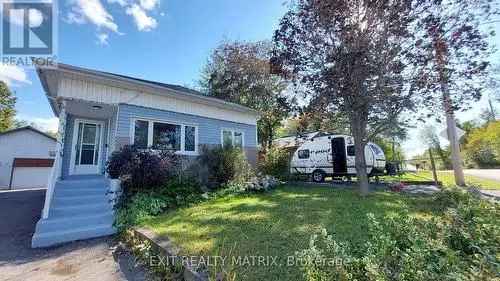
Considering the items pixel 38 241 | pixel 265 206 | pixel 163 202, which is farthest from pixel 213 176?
pixel 38 241

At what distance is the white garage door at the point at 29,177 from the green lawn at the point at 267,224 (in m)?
20.7

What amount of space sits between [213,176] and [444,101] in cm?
823

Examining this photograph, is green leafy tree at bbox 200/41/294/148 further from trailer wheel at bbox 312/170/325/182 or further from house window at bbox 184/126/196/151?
house window at bbox 184/126/196/151

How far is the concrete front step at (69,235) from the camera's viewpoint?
5.13 metres

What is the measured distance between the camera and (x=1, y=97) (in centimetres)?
2933

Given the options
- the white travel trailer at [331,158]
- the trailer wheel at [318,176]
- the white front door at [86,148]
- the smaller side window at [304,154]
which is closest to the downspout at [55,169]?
the white front door at [86,148]

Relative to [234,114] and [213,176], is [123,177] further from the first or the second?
[234,114]

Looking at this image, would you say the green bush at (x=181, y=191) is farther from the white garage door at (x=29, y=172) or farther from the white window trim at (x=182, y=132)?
the white garage door at (x=29, y=172)

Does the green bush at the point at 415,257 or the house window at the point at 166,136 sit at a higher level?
the house window at the point at 166,136

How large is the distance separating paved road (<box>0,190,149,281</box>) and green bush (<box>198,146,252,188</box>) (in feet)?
15.3

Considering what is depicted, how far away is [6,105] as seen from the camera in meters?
30.1

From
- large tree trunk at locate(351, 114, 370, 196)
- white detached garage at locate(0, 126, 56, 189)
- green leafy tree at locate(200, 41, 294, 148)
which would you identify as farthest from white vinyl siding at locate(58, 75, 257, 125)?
white detached garage at locate(0, 126, 56, 189)

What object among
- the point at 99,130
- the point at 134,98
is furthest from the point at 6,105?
the point at 134,98

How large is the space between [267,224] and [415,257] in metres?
3.04
